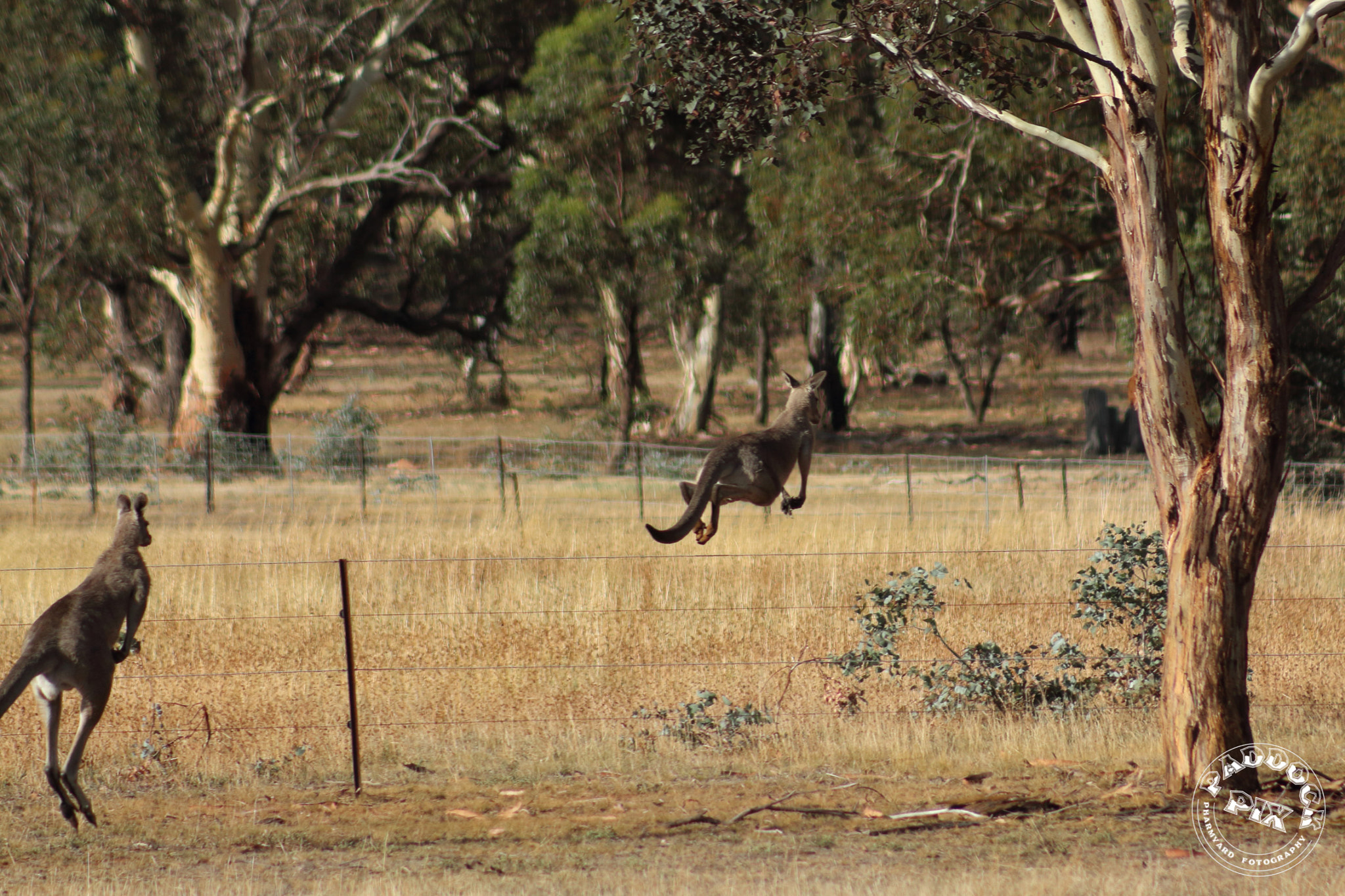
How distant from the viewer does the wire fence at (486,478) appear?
68.3 ft

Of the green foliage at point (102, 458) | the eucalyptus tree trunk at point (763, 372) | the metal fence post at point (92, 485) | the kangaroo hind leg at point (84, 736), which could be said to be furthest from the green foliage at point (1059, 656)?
the eucalyptus tree trunk at point (763, 372)

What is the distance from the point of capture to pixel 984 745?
8.67 metres

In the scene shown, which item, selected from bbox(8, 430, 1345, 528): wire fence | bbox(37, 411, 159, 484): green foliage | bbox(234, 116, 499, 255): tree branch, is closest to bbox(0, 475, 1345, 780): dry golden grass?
bbox(8, 430, 1345, 528): wire fence

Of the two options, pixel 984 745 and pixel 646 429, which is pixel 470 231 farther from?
pixel 984 745

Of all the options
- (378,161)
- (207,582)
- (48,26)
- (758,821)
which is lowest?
(758,821)

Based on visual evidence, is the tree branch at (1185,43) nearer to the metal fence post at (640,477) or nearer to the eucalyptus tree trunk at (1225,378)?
the eucalyptus tree trunk at (1225,378)

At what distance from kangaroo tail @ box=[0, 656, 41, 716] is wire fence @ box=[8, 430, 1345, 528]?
41.6 ft

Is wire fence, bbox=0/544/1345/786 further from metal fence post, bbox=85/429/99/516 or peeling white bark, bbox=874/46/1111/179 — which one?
metal fence post, bbox=85/429/99/516

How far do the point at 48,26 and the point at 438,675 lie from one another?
21.5 m

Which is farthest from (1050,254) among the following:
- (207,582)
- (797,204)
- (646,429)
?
(207,582)

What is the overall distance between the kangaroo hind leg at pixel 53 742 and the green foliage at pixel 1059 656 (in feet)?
16.9

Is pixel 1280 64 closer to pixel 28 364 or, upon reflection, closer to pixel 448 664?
pixel 448 664

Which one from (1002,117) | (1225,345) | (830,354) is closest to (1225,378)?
(1225,345)

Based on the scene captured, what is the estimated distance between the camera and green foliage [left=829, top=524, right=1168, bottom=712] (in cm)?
946
